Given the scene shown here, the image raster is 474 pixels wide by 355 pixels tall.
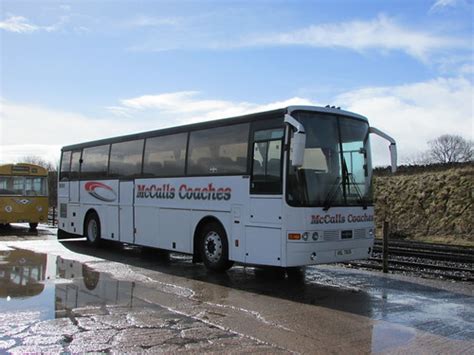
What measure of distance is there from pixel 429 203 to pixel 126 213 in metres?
22.1

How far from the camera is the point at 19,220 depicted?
22.1 metres

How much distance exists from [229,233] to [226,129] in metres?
2.19

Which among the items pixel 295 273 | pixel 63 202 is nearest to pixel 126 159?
pixel 63 202

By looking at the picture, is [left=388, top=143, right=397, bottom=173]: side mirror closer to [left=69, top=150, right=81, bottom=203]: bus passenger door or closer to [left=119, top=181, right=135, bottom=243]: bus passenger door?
[left=119, top=181, right=135, bottom=243]: bus passenger door

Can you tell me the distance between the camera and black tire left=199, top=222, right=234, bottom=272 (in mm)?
10617

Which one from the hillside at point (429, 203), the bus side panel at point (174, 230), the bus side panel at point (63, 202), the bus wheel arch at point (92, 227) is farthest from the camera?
the hillside at point (429, 203)

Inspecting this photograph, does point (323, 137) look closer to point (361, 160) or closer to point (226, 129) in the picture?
point (361, 160)

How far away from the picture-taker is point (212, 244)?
10984 mm

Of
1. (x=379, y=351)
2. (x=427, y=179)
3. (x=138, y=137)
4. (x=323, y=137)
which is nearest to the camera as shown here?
(x=379, y=351)

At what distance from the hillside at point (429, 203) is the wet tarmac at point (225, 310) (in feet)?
53.5

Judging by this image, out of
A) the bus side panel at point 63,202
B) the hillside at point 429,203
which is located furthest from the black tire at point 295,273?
the hillside at point 429,203

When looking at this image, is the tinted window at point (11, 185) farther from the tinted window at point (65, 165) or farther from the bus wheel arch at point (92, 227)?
the bus wheel arch at point (92, 227)

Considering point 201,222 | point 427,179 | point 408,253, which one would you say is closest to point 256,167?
point 201,222

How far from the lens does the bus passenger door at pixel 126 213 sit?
1398 cm
